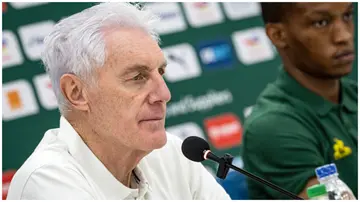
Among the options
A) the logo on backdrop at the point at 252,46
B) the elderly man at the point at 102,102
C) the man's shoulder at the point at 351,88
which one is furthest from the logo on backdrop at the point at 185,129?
the elderly man at the point at 102,102

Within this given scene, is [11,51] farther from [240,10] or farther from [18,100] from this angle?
[240,10]

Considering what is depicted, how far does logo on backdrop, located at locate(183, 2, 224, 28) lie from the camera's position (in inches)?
156

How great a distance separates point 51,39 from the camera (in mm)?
1797

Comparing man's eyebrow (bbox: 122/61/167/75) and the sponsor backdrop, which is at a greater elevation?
man's eyebrow (bbox: 122/61/167/75)

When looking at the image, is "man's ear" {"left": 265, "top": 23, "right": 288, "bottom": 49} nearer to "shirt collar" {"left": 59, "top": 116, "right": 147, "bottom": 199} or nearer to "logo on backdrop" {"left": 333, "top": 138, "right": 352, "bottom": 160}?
"logo on backdrop" {"left": 333, "top": 138, "right": 352, "bottom": 160}

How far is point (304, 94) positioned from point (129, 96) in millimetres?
957

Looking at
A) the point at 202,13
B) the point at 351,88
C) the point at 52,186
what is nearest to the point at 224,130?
the point at 202,13

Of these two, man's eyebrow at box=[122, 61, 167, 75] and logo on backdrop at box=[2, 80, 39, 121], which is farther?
logo on backdrop at box=[2, 80, 39, 121]

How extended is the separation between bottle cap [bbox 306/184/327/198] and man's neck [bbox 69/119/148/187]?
55 centimetres

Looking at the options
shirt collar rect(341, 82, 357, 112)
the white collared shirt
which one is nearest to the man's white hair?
the white collared shirt

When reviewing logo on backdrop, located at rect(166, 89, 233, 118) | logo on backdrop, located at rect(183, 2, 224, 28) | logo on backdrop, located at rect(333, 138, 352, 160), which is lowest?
logo on backdrop, located at rect(166, 89, 233, 118)

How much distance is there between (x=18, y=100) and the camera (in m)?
3.70

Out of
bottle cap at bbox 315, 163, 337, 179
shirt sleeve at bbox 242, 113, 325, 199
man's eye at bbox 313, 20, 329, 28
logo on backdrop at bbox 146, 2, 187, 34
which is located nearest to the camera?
bottle cap at bbox 315, 163, 337, 179

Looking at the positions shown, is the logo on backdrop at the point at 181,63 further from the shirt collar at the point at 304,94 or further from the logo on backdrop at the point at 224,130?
the shirt collar at the point at 304,94
